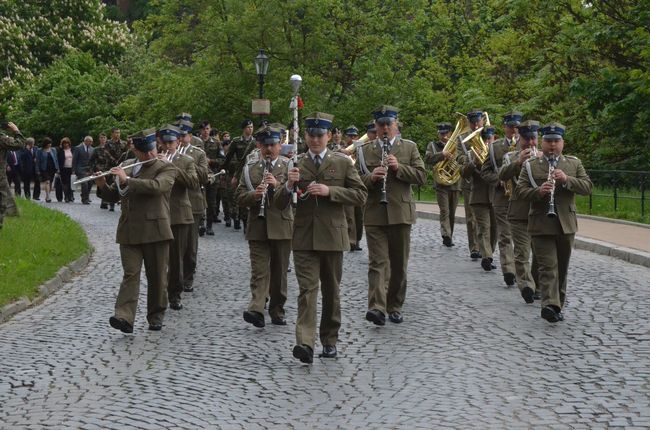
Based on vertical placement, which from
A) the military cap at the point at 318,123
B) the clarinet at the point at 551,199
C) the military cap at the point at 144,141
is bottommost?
the clarinet at the point at 551,199

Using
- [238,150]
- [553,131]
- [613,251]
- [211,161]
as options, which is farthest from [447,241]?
[553,131]

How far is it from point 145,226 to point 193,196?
3.90 metres

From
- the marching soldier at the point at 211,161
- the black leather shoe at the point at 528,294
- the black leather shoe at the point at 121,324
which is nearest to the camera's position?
the black leather shoe at the point at 121,324

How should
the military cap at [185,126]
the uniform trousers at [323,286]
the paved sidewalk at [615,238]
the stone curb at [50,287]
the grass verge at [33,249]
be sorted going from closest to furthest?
the uniform trousers at [323,286]
the stone curb at [50,287]
the grass verge at [33,249]
the military cap at [185,126]
the paved sidewalk at [615,238]

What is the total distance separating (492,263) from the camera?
17.5 metres

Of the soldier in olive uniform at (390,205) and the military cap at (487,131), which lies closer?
the soldier in olive uniform at (390,205)

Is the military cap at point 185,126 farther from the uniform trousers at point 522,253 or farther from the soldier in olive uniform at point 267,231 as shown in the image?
the uniform trousers at point 522,253

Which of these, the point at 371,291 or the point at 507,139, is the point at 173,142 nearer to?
the point at 371,291

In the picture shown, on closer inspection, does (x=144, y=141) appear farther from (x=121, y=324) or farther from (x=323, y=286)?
(x=323, y=286)

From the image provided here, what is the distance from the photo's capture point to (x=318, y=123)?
10688mm

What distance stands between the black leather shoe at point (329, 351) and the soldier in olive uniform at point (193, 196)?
187 inches

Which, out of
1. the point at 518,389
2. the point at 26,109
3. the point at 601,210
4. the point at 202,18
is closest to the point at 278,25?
the point at 202,18

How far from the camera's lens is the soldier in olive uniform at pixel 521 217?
13633mm

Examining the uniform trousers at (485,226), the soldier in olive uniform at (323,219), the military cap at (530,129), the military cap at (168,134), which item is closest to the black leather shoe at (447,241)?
the uniform trousers at (485,226)
